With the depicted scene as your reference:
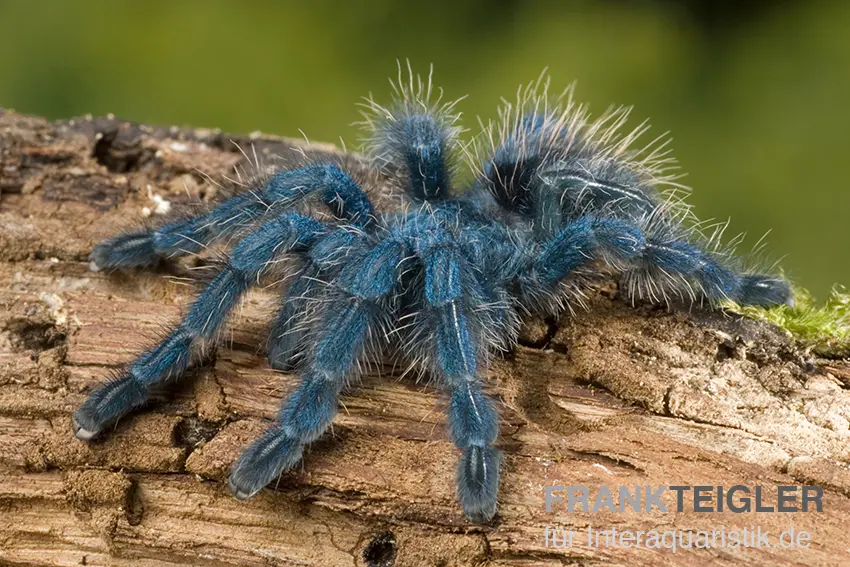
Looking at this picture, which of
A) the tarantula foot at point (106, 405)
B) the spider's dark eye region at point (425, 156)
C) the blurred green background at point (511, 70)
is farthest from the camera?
the blurred green background at point (511, 70)

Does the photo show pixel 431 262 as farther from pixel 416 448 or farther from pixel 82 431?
pixel 82 431

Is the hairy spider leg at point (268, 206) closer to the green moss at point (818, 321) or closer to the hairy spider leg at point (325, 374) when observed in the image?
the hairy spider leg at point (325, 374)

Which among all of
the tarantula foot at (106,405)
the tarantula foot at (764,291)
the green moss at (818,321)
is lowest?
the tarantula foot at (106,405)

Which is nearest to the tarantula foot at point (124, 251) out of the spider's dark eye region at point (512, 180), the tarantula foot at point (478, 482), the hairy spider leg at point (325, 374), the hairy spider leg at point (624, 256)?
the hairy spider leg at point (325, 374)

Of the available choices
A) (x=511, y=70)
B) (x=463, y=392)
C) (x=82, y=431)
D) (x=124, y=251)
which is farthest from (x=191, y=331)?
(x=511, y=70)

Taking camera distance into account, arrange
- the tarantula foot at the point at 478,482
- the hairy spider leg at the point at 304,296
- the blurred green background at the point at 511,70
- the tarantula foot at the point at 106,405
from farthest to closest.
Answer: the blurred green background at the point at 511,70 < the hairy spider leg at the point at 304,296 < the tarantula foot at the point at 106,405 < the tarantula foot at the point at 478,482

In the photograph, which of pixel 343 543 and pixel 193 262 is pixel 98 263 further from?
pixel 343 543
